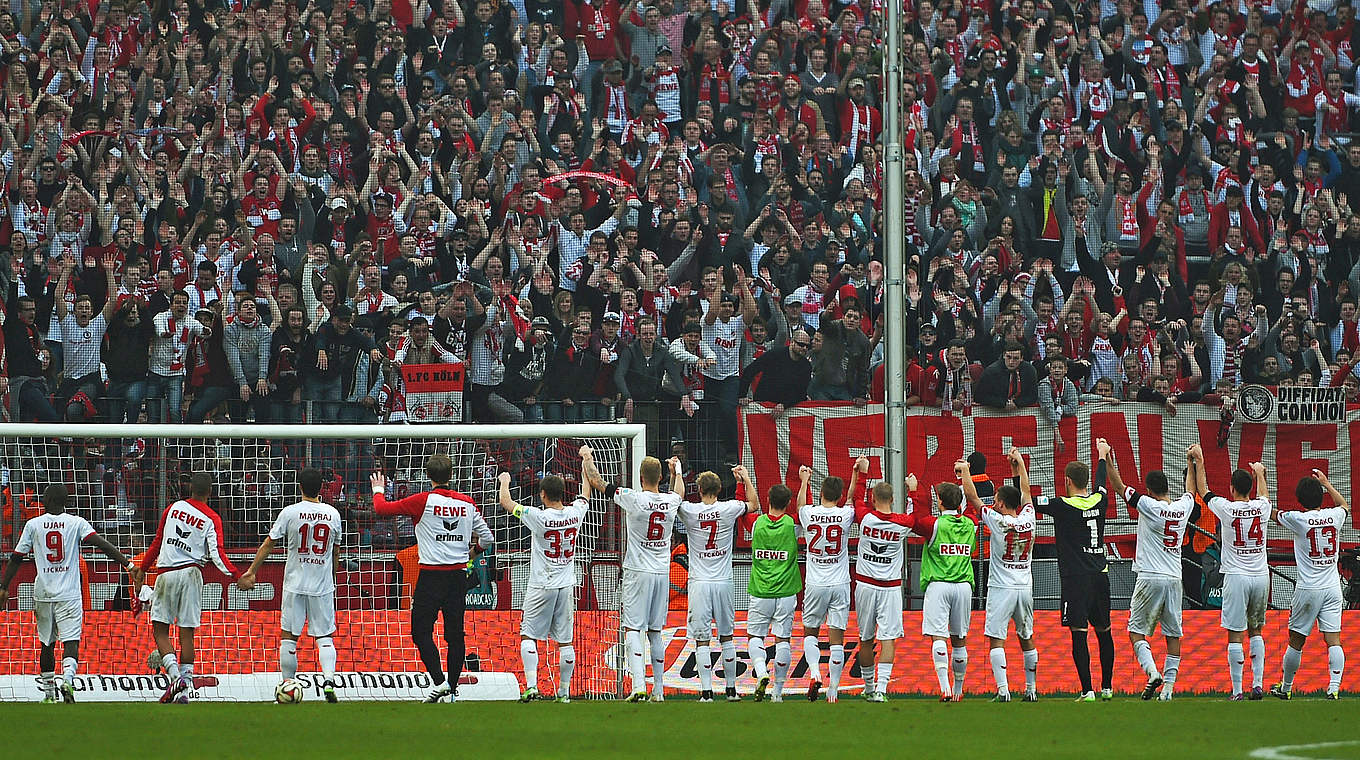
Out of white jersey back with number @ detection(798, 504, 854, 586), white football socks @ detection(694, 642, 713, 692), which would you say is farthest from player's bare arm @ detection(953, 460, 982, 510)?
white football socks @ detection(694, 642, 713, 692)

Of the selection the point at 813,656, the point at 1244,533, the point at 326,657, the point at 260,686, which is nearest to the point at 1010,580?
the point at 813,656

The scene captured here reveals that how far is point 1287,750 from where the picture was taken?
709 cm

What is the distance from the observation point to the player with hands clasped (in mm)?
9898

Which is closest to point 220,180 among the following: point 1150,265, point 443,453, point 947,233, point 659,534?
point 443,453

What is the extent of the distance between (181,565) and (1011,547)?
5.54 metres

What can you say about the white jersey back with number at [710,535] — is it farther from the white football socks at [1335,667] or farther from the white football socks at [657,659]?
the white football socks at [1335,667]

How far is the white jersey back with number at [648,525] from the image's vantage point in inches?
400

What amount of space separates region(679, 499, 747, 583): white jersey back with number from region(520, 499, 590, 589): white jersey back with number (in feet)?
2.64

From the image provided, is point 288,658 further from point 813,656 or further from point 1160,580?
point 1160,580

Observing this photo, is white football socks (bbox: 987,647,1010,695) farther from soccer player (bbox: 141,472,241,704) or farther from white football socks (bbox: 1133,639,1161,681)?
soccer player (bbox: 141,472,241,704)

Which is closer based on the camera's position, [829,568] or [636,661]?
[636,661]

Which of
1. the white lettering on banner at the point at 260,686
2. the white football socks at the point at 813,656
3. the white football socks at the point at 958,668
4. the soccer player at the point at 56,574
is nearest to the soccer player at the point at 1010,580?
the white football socks at the point at 958,668

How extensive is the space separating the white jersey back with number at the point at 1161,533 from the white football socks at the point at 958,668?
54.1 inches

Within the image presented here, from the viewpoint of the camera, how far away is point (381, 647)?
36.1 ft
